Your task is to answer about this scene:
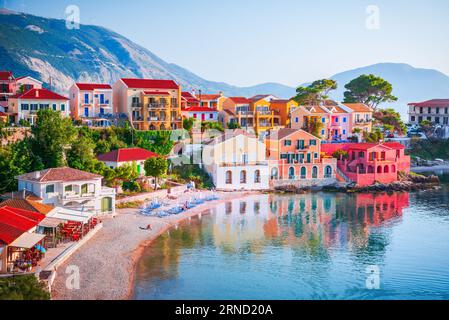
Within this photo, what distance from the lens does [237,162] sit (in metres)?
37.2

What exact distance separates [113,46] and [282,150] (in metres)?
94.3

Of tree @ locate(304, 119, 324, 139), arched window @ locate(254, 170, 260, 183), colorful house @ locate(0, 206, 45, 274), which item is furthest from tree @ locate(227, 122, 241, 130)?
colorful house @ locate(0, 206, 45, 274)

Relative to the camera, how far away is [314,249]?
24.0 m

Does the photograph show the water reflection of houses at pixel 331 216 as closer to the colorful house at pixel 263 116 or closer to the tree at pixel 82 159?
the tree at pixel 82 159

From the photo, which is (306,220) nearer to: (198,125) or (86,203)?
(86,203)

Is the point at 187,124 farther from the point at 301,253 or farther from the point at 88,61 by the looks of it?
the point at 88,61

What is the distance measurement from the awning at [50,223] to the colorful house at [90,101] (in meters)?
21.7

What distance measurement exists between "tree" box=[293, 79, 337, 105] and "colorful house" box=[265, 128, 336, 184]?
15039 millimetres

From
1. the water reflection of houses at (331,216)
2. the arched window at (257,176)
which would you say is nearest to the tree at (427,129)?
the water reflection of houses at (331,216)

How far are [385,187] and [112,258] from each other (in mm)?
24160

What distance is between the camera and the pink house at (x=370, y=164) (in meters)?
39.8

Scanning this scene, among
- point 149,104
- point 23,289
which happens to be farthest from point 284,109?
point 23,289
